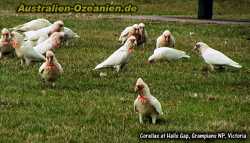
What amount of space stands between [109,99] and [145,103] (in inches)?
89.2

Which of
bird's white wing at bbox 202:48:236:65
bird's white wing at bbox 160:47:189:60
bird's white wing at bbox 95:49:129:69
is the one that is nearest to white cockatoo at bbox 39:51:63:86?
bird's white wing at bbox 95:49:129:69

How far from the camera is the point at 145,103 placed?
31.4 ft

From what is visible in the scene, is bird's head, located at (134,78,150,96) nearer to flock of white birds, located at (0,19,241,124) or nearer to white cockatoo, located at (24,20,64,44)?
flock of white birds, located at (0,19,241,124)

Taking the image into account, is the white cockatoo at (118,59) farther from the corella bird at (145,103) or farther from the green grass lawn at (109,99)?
the corella bird at (145,103)

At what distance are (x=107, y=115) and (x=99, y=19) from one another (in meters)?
22.1

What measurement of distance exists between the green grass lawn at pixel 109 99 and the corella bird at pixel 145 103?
18 cm

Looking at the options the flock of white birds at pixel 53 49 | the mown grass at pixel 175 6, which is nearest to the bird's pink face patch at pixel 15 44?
the flock of white birds at pixel 53 49

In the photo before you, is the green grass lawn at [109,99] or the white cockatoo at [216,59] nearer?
the green grass lawn at [109,99]

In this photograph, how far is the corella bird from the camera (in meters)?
9.52

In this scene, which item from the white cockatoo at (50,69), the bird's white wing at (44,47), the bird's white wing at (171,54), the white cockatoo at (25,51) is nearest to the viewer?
the white cockatoo at (50,69)

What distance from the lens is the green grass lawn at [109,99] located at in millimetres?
9414

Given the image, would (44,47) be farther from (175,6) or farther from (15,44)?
(175,6)

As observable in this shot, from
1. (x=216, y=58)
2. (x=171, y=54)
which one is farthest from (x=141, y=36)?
(x=216, y=58)

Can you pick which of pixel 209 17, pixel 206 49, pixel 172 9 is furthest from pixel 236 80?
pixel 172 9
